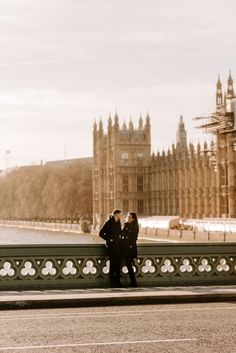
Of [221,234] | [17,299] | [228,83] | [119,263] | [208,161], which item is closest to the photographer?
[17,299]

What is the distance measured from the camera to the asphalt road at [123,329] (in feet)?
33.9

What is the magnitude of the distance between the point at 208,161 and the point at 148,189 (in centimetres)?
2613

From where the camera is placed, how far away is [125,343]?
419 inches

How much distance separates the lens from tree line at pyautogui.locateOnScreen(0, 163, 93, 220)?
482ft

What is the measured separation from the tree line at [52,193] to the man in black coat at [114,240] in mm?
120973

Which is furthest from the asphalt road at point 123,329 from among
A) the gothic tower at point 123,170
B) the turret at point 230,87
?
the gothic tower at point 123,170

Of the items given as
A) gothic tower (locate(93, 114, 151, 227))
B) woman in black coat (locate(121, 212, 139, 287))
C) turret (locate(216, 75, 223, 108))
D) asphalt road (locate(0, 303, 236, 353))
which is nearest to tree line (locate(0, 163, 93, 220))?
gothic tower (locate(93, 114, 151, 227))

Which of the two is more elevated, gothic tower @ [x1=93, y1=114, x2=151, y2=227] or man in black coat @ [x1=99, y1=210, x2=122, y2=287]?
gothic tower @ [x1=93, y1=114, x2=151, y2=227]

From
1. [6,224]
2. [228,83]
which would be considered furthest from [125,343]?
[6,224]

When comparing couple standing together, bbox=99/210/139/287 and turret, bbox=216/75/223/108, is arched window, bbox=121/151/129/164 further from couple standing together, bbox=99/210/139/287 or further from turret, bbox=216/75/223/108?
couple standing together, bbox=99/210/139/287

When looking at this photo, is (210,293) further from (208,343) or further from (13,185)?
(13,185)

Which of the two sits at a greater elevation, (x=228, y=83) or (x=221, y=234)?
(x=228, y=83)

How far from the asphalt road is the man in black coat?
7.71 ft

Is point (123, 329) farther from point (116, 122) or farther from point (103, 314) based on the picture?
point (116, 122)
